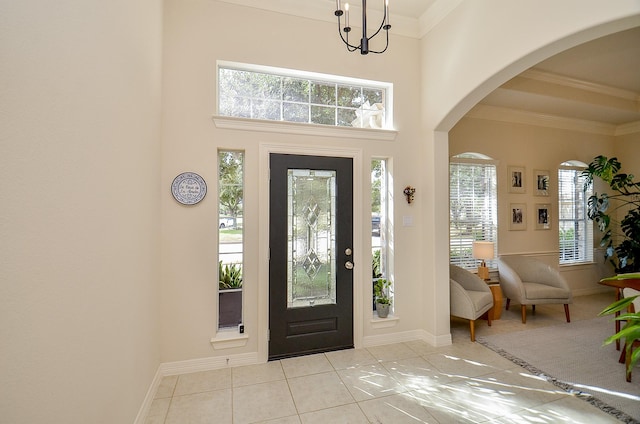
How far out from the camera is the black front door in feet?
9.76

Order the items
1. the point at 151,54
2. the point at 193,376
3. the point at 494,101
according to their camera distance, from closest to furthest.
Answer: the point at 151,54, the point at 193,376, the point at 494,101

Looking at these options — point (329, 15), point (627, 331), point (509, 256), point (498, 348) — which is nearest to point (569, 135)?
point (509, 256)

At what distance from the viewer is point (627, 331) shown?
1131 millimetres

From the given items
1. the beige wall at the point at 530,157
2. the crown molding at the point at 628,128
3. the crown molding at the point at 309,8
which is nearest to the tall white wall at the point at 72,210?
the crown molding at the point at 309,8

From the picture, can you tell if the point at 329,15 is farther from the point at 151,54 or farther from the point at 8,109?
the point at 8,109

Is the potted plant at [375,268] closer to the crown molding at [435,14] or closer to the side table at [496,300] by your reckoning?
the side table at [496,300]

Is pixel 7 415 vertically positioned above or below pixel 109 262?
below

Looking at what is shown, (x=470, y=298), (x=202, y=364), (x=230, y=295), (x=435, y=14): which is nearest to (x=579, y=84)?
(x=435, y=14)

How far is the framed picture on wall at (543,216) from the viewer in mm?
5031

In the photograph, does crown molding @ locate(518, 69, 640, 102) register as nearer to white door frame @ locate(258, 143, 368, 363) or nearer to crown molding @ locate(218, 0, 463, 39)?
crown molding @ locate(218, 0, 463, 39)

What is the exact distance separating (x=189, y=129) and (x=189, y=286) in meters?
1.48

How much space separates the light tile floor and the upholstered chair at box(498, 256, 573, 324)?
55.8 inches

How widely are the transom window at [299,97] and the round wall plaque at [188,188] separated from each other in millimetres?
729

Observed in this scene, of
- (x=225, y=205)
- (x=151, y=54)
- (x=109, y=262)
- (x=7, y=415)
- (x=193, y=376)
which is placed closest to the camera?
(x=7, y=415)
